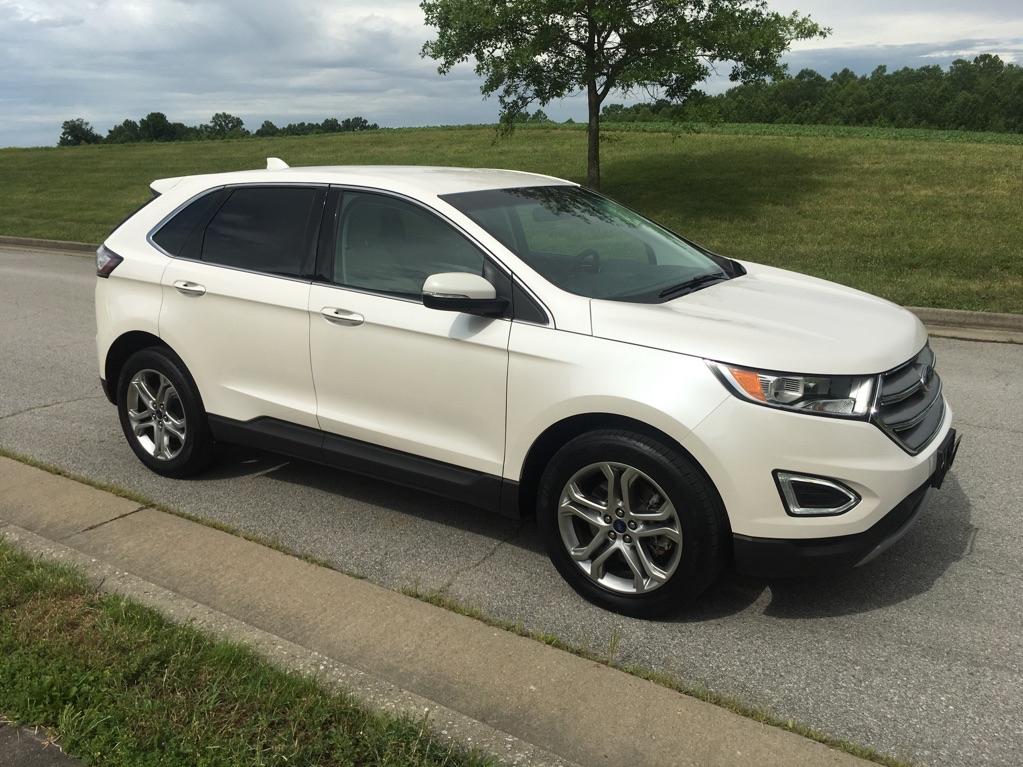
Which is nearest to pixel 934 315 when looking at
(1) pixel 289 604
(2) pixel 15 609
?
(1) pixel 289 604

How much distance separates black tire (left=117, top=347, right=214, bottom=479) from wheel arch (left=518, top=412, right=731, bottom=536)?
209 cm

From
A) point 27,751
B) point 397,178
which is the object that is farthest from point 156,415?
point 27,751

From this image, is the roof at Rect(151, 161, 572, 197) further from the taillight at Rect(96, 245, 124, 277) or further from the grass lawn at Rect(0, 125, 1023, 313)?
the grass lawn at Rect(0, 125, 1023, 313)

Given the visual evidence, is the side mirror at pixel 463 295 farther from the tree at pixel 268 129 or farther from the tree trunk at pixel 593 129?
the tree at pixel 268 129

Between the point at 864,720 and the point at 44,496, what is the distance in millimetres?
4096

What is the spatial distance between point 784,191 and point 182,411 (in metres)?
14.8

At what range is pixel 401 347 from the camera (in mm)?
4191

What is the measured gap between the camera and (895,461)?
345cm

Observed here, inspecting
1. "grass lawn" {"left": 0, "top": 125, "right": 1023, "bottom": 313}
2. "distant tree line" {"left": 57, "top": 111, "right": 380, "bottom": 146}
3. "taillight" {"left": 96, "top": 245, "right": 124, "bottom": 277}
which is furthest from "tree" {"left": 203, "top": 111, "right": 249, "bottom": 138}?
A: "taillight" {"left": 96, "top": 245, "right": 124, "bottom": 277}

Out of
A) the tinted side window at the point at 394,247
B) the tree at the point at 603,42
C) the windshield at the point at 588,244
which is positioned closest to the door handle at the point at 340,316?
the tinted side window at the point at 394,247

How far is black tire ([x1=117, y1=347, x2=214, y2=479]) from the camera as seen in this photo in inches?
200

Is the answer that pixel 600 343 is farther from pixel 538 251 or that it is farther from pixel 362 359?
pixel 362 359

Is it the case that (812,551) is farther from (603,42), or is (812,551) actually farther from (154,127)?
(154,127)

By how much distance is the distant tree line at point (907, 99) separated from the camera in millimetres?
64269
